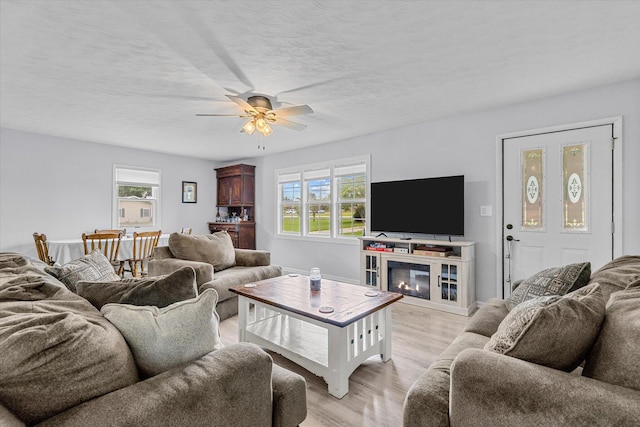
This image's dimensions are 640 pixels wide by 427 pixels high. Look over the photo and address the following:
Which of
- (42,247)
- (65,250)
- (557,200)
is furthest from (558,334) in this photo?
(42,247)

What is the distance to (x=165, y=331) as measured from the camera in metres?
1.06

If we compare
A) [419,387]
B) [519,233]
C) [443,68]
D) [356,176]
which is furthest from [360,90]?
[419,387]

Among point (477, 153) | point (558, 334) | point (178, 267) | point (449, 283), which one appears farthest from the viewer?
point (477, 153)

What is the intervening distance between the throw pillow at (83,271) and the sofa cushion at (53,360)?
27.6 inches

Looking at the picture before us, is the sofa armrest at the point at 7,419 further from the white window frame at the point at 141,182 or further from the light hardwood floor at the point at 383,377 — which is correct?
the white window frame at the point at 141,182

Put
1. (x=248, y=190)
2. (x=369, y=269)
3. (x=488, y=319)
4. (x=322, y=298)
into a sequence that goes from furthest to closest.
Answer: (x=248, y=190)
(x=369, y=269)
(x=322, y=298)
(x=488, y=319)

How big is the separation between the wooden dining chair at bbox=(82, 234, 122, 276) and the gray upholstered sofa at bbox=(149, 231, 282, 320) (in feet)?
3.15

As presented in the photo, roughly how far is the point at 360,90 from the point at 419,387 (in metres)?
2.71

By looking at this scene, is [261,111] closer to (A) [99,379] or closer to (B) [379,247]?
(B) [379,247]

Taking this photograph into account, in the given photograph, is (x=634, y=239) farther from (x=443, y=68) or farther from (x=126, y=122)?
(x=126, y=122)

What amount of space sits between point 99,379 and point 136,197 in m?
5.70

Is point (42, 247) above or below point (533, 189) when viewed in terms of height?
below

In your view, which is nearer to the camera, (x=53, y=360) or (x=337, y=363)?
(x=53, y=360)

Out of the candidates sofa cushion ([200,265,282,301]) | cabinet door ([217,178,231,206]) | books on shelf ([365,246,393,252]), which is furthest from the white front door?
cabinet door ([217,178,231,206])
